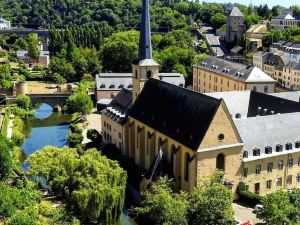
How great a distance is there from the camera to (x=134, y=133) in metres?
60.8

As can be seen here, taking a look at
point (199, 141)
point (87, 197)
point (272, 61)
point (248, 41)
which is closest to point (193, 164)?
point (199, 141)

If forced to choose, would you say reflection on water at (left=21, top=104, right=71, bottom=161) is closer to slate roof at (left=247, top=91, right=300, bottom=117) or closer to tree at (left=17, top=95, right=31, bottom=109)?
tree at (left=17, top=95, right=31, bottom=109)

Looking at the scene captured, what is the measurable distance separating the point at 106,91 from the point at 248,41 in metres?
70.2

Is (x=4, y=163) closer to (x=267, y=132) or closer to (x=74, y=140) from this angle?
(x=74, y=140)

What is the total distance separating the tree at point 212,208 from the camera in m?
37.2

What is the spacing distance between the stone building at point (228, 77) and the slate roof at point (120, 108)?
2413 centimetres

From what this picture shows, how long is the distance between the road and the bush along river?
29.6m

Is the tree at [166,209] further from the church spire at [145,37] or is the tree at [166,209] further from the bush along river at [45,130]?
the bush along river at [45,130]

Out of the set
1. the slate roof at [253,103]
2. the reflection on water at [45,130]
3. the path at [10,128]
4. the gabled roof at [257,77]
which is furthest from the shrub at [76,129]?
the gabled roof at [257,77]

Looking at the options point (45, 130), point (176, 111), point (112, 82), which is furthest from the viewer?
point (112, 82)

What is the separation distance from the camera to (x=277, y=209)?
1479 inches

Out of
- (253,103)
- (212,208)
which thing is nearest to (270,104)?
(253,103)

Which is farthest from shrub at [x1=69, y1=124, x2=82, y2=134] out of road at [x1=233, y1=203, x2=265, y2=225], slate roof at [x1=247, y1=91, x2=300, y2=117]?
road at [x1=233, y1=203, x2=265, y2=225]

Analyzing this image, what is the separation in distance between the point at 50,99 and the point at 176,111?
175 ft
